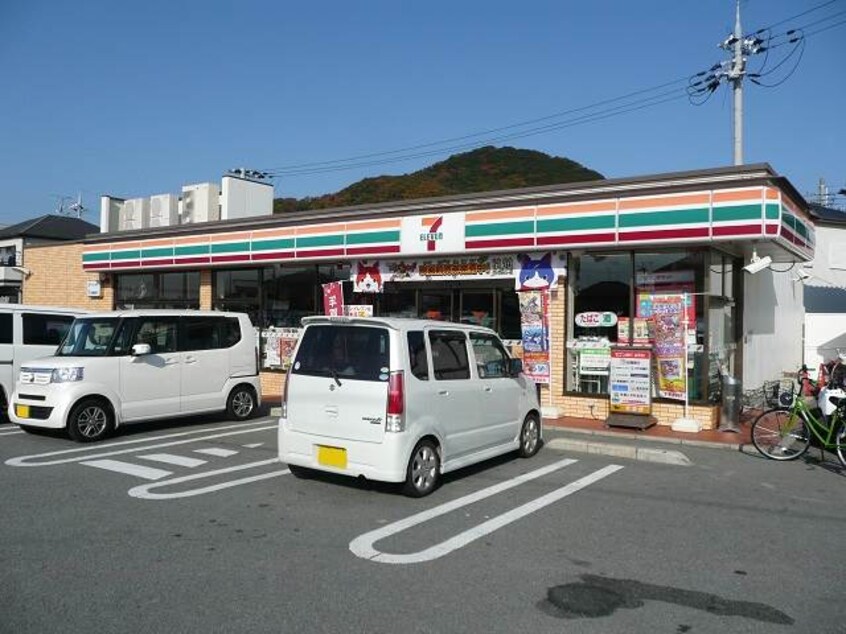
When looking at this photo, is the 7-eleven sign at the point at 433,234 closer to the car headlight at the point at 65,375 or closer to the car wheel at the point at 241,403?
the car wheel at the point at 241,403

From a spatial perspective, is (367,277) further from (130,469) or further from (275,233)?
(130,469)

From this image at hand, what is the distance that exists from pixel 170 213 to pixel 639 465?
17.8 meters

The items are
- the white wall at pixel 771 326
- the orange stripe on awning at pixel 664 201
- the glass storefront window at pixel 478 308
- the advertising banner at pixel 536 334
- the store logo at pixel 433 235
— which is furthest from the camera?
the white wall at pixel 771 326

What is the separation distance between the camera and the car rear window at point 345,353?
7023 millimetres

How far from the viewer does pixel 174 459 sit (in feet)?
29.0

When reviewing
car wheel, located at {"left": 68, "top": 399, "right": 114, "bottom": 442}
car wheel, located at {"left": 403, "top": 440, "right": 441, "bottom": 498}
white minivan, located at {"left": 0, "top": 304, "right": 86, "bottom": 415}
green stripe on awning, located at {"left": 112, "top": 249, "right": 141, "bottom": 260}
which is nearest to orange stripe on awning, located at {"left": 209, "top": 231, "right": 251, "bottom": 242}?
green stripe on awning, located at {"left": 112, "top": 249, "right": 141, "bottom": 260}

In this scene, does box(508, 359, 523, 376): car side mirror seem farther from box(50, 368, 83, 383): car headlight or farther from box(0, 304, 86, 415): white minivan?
box(0, 304, 86, 415): white minivan

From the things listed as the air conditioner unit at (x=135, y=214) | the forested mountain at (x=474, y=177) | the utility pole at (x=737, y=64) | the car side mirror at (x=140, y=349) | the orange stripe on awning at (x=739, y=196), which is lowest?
the car side mirror at (x=140, y=349)

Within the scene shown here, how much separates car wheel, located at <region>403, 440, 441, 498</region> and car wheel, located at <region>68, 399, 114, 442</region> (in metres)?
5.42

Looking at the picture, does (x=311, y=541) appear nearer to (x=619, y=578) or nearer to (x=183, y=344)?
(x=619, y=578)

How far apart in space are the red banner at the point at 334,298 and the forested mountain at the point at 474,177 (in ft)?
133

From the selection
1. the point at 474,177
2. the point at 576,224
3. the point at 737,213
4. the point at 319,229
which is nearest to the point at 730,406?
the point at 737,213

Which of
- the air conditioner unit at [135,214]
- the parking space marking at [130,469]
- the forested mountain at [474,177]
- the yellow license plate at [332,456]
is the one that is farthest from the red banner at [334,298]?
the forested mountain at [474,177]

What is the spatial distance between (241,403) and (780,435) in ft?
27.9
